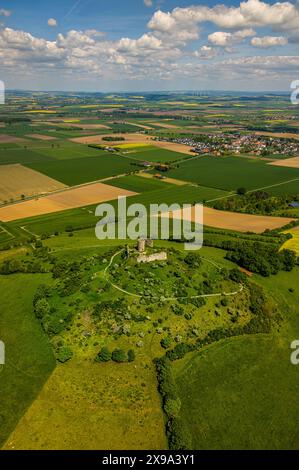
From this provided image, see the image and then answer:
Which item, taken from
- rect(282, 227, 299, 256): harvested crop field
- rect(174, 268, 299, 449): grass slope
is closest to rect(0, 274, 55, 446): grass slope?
rect(174, 268, 299, 449): grass slope

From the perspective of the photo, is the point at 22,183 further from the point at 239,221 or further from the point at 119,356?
the point at 119,356

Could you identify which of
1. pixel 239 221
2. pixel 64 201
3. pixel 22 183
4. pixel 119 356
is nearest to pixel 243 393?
pixel 119 356

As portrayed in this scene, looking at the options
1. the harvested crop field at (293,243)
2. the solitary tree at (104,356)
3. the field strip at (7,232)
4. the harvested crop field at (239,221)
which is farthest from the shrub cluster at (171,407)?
the field strip at (7,232)

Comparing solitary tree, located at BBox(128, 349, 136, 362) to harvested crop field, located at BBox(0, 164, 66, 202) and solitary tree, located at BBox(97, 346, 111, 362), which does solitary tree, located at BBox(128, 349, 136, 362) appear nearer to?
solitary tree, located at BBox(97, 346, 111, 362)

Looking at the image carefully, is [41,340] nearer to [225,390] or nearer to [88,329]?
[88,329]

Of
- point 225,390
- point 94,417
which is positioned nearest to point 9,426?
point 94,417
